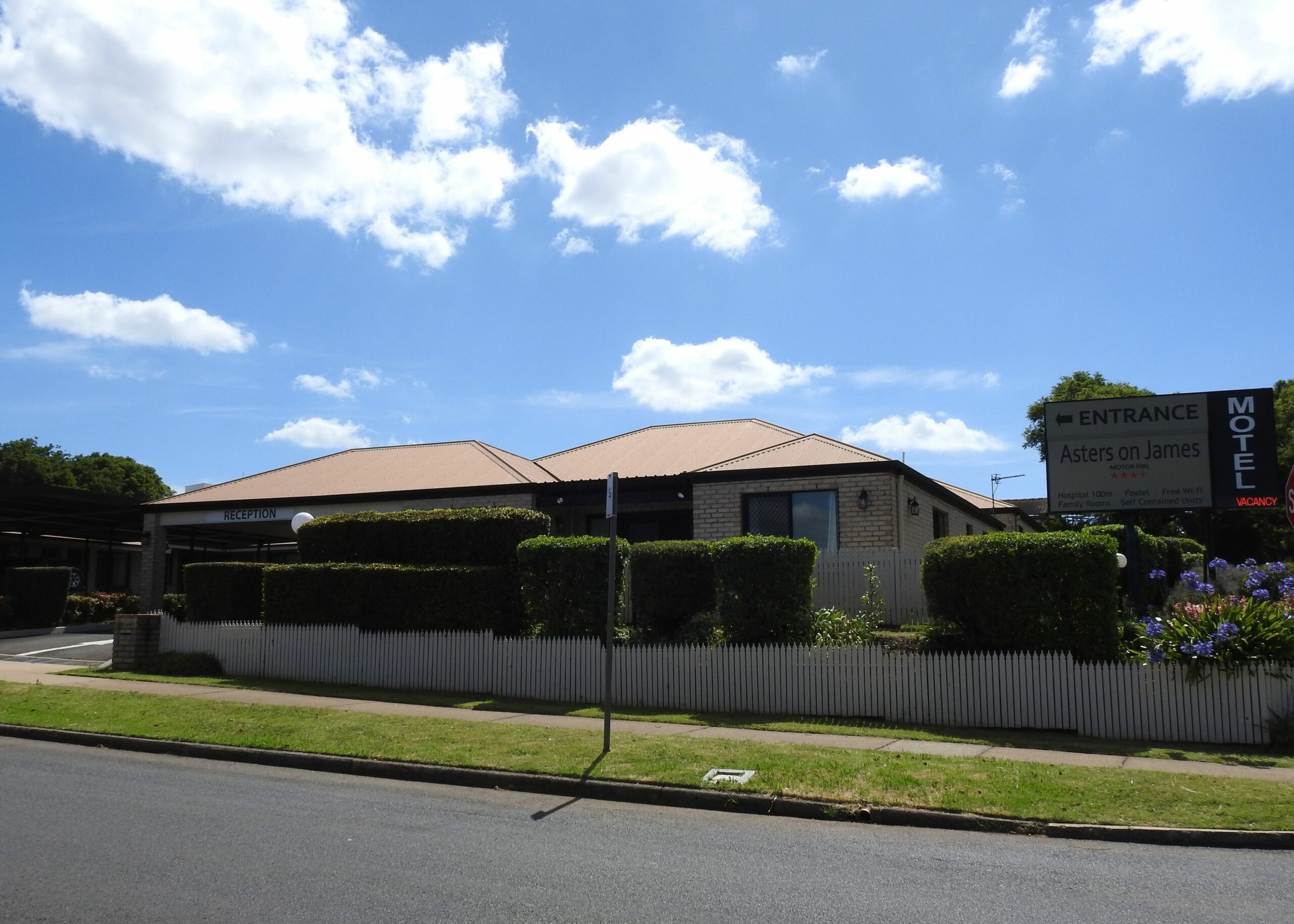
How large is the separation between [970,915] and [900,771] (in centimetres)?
398

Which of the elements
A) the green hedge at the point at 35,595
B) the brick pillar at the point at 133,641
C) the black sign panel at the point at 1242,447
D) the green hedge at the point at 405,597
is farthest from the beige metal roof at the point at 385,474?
the black sign panel at the point at 1242,447

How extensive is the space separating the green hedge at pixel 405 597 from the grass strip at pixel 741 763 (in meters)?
3.21

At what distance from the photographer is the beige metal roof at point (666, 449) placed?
23734 mm

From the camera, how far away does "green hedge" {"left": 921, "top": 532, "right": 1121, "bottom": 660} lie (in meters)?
13.2

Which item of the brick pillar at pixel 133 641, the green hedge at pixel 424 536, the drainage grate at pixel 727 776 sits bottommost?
the drainage grate at pixel 727 776

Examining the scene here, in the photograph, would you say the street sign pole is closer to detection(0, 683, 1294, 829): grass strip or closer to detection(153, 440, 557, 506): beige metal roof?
detection(0, 683, 1294, 829): grass strip

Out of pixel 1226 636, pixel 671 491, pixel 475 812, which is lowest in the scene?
pixel 475 812

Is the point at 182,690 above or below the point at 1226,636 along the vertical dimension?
below

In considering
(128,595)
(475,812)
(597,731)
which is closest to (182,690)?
(597,731)

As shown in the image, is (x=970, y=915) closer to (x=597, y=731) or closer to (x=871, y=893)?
(x=871, y=893)

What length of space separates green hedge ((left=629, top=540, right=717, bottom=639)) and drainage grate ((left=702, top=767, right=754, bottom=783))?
6.07 m

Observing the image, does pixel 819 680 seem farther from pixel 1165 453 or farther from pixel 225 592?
pixel 225 592

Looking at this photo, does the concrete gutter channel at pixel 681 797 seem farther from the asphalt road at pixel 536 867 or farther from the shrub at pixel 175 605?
the shrub at pixel 175 605

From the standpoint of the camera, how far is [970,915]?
19.2ft
